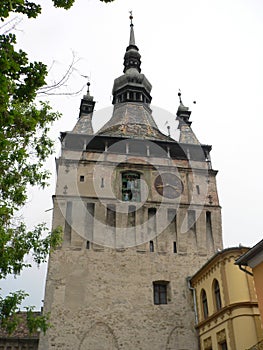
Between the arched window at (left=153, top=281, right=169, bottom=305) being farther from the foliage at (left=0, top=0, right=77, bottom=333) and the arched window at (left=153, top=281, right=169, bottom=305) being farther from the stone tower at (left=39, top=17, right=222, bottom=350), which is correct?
the foliage at (left=0, top=0, right=77, bottom=333)

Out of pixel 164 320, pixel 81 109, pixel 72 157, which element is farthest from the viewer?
pixel 81 109

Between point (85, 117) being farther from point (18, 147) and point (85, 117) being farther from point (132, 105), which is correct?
point (18, 147)

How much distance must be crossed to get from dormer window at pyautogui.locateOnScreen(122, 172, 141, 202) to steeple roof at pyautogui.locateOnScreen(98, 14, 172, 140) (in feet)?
12.0

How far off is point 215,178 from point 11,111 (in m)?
21.2

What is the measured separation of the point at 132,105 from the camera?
34656mm

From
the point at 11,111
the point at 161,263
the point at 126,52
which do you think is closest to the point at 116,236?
the point at 161,263

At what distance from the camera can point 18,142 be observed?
8773 millimetres

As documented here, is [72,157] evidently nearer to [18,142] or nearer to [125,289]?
[125,289]

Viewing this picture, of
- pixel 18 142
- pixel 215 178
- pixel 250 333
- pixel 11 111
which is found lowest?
pixel 250 333

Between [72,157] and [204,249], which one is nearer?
[204,249]

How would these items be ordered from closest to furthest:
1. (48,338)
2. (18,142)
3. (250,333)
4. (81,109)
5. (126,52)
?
(18,142)
(250,333)
(48,338)
(81,109)
(126,52)

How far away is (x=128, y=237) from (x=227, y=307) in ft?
27.0

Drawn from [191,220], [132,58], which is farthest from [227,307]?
[132,58]

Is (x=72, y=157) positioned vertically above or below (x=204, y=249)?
above
